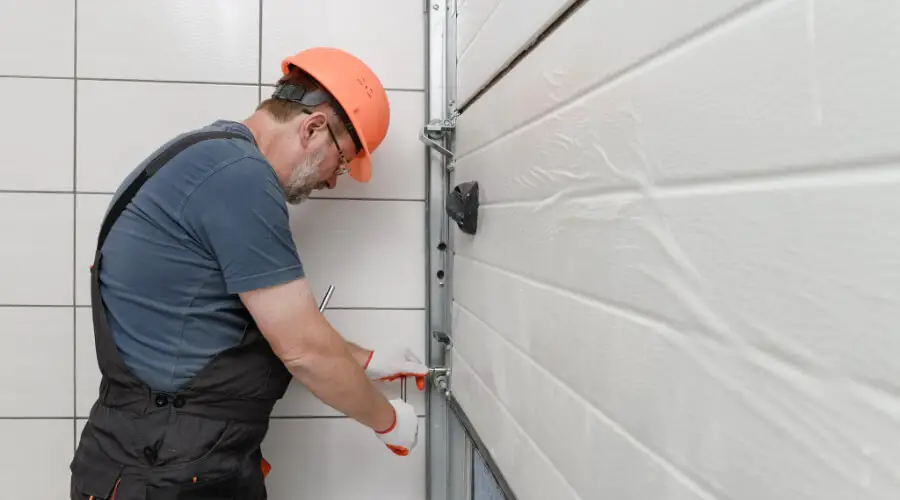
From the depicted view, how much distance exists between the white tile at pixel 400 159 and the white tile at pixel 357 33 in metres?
0.05

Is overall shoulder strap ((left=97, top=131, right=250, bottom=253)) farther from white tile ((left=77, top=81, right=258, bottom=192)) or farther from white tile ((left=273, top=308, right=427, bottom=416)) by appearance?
white tile ((left=273, top=308, right=427, bottom=416))

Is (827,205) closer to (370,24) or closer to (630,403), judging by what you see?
(630,403)

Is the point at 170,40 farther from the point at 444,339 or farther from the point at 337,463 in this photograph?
the point at 337,463

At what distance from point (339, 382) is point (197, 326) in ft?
0.88

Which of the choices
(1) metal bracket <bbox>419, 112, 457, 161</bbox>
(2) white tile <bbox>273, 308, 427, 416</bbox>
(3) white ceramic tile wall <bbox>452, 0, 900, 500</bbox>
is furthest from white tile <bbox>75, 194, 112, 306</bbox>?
(3) white ceramic tile wall <bbox>452, 0, 900, 500</bbox>

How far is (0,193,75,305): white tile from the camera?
4.55ft

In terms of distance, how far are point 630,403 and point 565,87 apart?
37 centimetres

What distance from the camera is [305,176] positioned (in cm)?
115

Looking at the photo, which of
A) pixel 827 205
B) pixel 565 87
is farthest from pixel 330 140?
pixel 827 205

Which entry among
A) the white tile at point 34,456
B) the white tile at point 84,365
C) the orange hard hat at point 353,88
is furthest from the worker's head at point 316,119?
the white tile at point 34,456

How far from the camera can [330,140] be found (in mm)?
1147

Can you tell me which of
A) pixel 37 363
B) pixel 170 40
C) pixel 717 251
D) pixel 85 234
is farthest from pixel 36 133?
pixel 717 251

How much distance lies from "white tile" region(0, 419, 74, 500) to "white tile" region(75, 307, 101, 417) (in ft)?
0.20

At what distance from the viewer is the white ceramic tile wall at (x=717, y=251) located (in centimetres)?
29
